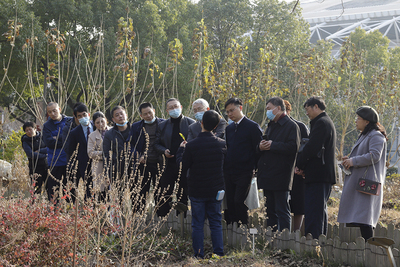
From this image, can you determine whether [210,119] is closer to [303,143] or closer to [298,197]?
[303,143]

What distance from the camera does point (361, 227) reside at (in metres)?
4.34

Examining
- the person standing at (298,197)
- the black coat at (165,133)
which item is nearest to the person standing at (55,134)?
the black coat at (165,133)

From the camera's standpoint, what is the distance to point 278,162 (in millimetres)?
4527

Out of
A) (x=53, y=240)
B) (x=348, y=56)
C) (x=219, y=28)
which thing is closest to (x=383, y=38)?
(x=219, y=28)

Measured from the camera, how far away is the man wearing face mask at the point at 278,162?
14.7ft

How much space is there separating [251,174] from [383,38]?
27021 millimetres

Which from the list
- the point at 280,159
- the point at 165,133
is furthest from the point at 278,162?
the point at 165,133

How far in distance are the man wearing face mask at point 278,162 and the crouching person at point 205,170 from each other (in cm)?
53

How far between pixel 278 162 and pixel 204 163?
2.77ft

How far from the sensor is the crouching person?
4.27 metres

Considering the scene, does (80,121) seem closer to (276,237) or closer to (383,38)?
(276,237)

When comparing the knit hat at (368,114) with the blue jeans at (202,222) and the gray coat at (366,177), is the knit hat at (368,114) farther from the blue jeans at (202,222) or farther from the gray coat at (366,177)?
the blue jeans at (202,222)

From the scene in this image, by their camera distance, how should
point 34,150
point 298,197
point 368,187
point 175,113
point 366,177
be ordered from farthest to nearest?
point 34,150
point 175,113
point 298,197
point 366,177
point 368,187

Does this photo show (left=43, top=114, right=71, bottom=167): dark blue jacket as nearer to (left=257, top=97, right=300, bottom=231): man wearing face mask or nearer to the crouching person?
the crouching person
